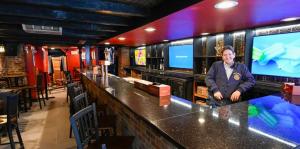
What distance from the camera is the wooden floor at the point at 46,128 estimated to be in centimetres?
300

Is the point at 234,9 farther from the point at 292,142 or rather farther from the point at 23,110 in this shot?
the point at 23,110

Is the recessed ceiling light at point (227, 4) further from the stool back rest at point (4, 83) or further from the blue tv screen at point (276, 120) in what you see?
the stool back rest at point (4, 83)

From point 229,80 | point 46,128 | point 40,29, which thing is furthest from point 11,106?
point 229,80

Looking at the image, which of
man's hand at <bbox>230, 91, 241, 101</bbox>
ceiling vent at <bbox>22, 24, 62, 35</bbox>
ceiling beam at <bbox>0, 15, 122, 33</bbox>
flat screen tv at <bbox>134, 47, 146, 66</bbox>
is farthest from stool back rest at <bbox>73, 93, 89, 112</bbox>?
flat screen tv at <bbox>134, 47, 146, 66</bbox>

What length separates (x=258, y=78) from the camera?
3281 mm

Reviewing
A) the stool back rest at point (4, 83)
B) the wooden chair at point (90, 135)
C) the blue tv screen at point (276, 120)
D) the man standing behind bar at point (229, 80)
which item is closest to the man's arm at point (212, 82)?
the man standing behind bar at point (229, 80)

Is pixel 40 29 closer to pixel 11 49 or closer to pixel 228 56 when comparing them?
pixel 11 49

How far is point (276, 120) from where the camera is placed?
1.35 meters

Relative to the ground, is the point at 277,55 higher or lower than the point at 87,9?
lower

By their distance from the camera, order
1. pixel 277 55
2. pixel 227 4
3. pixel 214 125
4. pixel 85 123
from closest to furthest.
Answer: pixel 214 125 < pixel 85 123 < pixel 227 4 < pixel 277 55

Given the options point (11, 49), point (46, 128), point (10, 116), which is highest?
point (11, 49)

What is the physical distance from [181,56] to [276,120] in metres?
4.01

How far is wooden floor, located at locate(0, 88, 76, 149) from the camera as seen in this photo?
3005 mm

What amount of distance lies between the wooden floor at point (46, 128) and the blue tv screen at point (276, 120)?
2.78 metres
